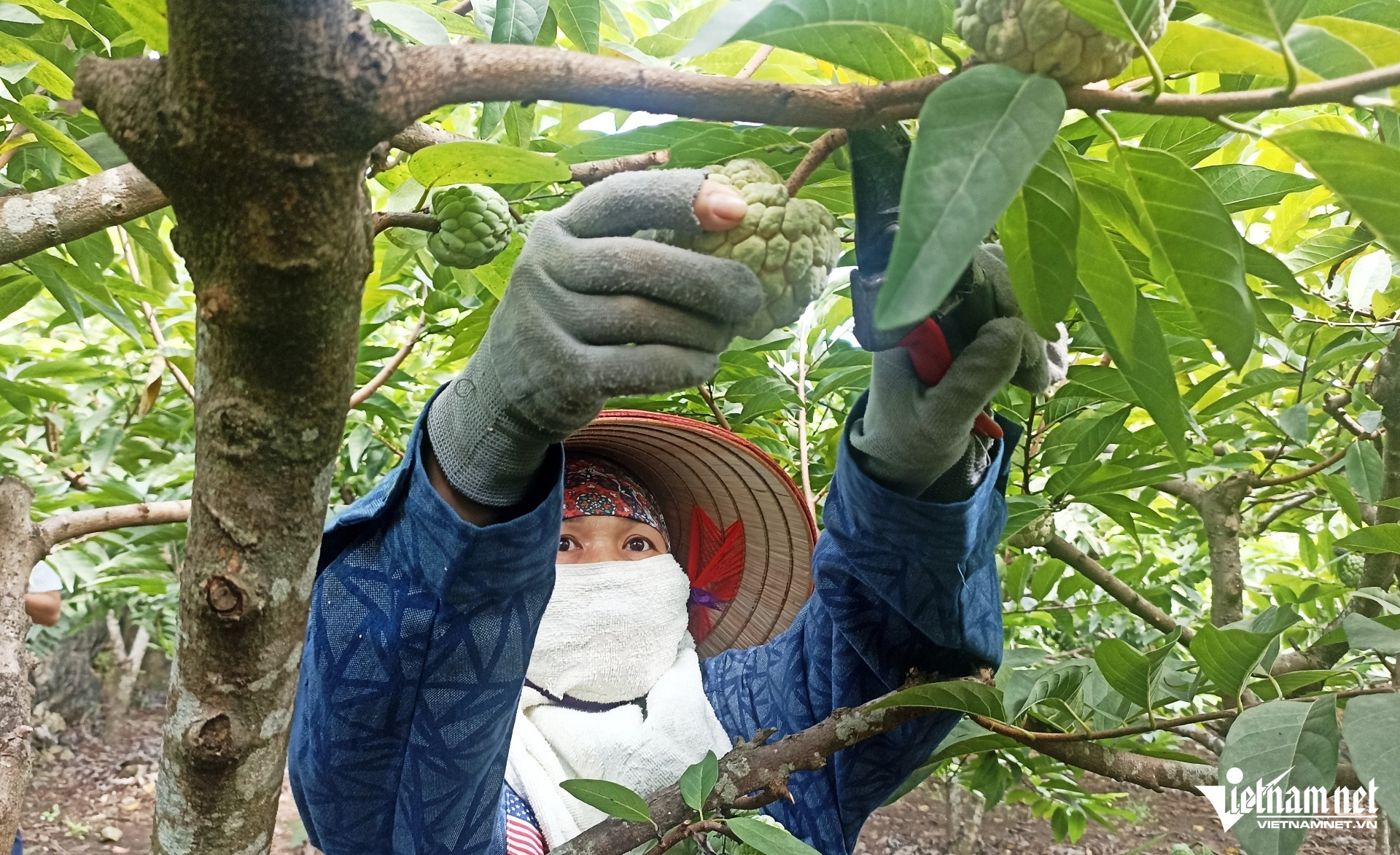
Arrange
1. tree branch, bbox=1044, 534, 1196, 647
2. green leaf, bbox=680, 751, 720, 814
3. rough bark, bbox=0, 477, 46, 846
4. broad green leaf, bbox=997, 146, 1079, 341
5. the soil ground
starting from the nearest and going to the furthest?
broad green leaf, bbox=997, 146, 1079, 341, green leaf, bbox=680, 751, 720, 814, rough bark, bbox=0, 477, 46, 846, tree branch, bbox=1044, 534, 1196, 647, the soil ground

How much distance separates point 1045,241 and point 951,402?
30cm

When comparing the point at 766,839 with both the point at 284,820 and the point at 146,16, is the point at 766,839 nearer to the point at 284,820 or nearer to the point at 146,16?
the point at 146,16

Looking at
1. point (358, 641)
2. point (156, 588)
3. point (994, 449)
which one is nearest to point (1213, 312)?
point (994, 449)

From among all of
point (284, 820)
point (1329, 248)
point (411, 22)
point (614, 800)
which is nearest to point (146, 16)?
point (411, 22)

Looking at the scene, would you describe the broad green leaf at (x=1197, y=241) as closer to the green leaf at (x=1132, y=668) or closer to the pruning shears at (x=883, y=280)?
the pruning shears at (x=883, y=280)

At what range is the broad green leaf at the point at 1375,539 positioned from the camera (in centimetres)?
103

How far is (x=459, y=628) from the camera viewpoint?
89cm

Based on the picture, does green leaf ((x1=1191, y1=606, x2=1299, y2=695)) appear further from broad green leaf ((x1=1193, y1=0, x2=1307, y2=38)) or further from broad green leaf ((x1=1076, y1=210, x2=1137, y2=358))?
broad green leaf ((x1=1193, y1=0, x2=1307, y2=38))

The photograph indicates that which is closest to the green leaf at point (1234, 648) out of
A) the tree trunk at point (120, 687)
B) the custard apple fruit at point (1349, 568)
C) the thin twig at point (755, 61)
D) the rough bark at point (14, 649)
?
the thin twig at point (755, 61)

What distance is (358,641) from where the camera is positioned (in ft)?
2.99

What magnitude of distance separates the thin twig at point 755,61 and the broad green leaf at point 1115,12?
54 centimetres

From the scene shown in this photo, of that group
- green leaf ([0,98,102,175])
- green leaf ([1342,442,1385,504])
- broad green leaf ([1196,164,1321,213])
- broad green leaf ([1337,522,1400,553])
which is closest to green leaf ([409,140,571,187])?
green leaf ([0,98,102,175])

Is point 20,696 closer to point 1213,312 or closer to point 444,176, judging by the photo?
point 444,176

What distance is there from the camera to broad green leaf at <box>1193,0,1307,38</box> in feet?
1.41
